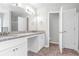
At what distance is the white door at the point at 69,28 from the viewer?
1371 mm

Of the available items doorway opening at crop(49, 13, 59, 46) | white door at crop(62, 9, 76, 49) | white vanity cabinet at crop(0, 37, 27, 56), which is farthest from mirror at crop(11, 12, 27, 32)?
white door at crop(62, 9, 76, 49)

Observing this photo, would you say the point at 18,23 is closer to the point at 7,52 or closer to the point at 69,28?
the point at 7,52

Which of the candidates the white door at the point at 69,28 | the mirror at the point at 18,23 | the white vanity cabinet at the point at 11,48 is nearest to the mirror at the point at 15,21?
the mirror at the point at 18,23

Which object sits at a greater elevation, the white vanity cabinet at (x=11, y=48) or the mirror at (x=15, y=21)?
the mirror at (x=15, y=21)

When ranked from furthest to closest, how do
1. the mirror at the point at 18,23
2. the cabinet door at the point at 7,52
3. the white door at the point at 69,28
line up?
the mirror at the point at 18,23 → the white door at the point at 69,28 → the cabinet door at the point at 7,52

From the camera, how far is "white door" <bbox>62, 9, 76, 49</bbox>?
137cm

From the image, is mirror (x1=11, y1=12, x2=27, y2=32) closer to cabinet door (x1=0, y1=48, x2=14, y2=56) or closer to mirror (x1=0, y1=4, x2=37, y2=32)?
mirror (x1=0, y1=4, x2=37, y2=32)

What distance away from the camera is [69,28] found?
1.42m

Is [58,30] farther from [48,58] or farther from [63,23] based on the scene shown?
[48,58]

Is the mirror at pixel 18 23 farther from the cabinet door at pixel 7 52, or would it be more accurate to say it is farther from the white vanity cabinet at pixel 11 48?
the cabinet door at pixel 7 52

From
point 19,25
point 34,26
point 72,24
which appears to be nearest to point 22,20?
A: point 19,25

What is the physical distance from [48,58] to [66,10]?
0.74 metres

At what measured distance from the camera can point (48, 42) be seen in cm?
148

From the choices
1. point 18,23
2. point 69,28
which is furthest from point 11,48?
point 69,28
